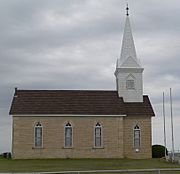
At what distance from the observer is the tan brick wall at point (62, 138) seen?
57.3 metres

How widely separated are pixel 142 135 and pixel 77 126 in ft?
25.7

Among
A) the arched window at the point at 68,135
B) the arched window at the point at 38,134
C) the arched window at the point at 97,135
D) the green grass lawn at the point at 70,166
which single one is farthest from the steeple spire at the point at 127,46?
the green grass lawn at the point at 70,166

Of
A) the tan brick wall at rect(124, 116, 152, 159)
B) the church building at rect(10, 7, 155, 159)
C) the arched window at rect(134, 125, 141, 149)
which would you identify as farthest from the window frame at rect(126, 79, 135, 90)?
the arched window at rect(134, 125, 141, 149)

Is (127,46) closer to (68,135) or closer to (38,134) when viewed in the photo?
(68,135)

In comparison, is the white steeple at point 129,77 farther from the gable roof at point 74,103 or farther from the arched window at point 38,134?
the arched window at point 38,134

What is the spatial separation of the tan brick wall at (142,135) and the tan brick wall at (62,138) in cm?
125

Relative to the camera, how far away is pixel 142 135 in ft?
194

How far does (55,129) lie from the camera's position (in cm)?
5766

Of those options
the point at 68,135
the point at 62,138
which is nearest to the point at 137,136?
the point at 68,135

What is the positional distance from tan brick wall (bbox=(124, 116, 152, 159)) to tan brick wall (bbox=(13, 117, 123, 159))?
125 cm

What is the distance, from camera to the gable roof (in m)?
57.9

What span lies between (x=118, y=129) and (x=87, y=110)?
14.0ft

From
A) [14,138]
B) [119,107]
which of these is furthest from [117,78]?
[14,138]

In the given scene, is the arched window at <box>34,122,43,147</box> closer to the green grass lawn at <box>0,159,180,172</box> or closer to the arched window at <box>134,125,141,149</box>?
the green grass lawn at <box>0,159,180,172</box>
